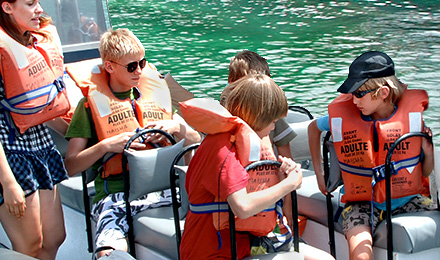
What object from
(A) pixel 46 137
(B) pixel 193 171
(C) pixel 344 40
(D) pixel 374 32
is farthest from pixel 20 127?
(D) pixel 374 32

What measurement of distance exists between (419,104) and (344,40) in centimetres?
1300

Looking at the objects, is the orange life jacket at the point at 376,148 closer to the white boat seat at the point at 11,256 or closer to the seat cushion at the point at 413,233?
the seat cushion at the point at 413,233

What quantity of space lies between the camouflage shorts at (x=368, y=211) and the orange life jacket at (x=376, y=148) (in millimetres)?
54

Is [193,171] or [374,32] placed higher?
[193,171]

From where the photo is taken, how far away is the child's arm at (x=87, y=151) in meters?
3.28

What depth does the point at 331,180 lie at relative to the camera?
341 cm

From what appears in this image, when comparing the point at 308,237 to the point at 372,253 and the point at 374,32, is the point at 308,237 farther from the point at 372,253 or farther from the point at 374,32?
the point at 374,32

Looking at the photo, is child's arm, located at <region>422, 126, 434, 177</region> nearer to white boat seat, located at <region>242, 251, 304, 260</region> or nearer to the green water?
white boat seat, located at <region>242, 251, 304, 260</region>

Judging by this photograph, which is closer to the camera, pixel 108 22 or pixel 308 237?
pixel 308 237

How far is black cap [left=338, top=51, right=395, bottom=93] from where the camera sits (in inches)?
123

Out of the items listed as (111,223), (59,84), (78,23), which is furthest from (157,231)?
(78,23)

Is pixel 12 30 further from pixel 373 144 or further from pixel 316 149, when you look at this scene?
pixel 373 144

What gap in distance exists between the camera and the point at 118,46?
3385mm

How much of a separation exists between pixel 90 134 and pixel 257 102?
1228 mm
